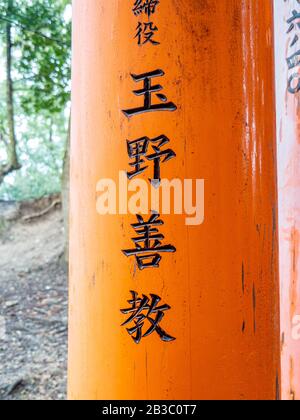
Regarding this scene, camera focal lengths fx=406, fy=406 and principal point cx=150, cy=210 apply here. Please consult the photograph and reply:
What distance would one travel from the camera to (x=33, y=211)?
6.89m

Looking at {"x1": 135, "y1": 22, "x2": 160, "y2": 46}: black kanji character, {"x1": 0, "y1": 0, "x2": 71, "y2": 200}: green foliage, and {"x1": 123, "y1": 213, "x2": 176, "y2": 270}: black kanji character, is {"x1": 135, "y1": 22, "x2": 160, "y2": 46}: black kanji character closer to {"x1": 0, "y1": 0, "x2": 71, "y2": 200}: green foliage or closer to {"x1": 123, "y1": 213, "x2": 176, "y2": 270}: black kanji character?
{"x1": 123, "y1": 213, "x2": 176, "y2": 270}: black kanji character

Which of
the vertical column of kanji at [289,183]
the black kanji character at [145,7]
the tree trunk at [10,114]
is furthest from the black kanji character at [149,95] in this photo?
the tree trunk at [10,114]

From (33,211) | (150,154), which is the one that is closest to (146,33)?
(150,154)

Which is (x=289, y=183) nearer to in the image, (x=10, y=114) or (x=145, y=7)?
(x=145, y=7)

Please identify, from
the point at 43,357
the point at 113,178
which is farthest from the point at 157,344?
the point at 43,357

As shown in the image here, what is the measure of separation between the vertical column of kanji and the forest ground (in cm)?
204

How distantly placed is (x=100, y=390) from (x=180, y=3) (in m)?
0.99

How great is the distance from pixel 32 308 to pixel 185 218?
3.59m

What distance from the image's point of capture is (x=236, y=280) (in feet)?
3.20

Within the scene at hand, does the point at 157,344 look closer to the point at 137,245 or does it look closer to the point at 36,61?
the point at 137,245

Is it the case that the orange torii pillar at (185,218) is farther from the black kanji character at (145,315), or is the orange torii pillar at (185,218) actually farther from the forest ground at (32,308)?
the forest ground at (32,308)

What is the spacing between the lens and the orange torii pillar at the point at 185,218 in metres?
0.96

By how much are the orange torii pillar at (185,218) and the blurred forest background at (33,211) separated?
232 centimetres

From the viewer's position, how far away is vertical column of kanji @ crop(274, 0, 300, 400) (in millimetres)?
1573
